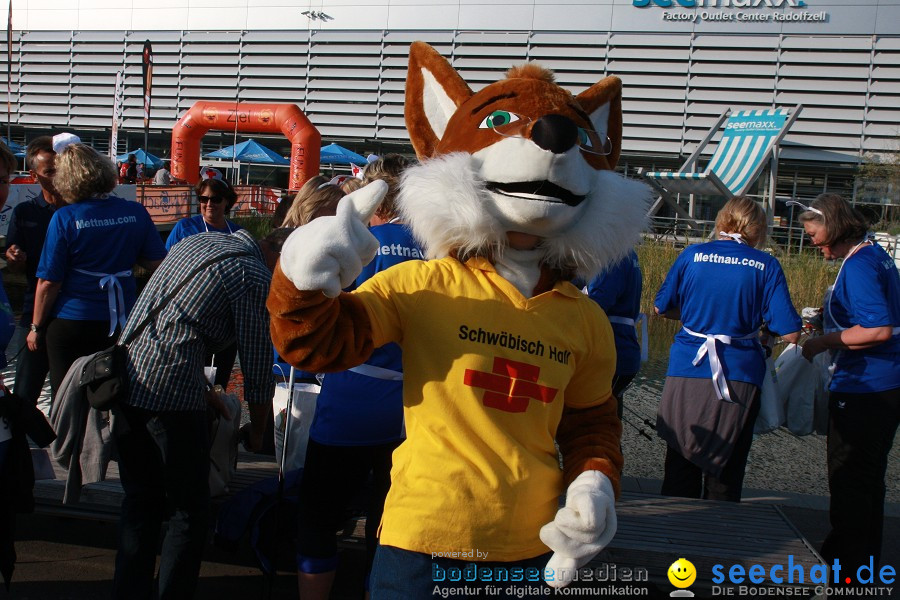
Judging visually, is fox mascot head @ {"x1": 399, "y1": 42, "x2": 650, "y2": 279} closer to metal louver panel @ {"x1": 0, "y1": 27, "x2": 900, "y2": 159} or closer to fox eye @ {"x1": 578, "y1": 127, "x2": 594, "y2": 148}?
fox eye @ {"x1": 578, "y1": 127, "x2": 594, "y2": 148}

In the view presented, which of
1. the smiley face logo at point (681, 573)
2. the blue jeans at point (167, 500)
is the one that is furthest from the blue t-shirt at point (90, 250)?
the smiley face logo at point (681, 573)

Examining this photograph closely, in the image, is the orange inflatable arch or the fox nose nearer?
the fox nose

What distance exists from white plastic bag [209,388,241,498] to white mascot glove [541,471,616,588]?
192cm

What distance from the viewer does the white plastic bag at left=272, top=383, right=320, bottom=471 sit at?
10.2 feet

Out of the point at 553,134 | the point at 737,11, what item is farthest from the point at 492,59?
the point at 553,134

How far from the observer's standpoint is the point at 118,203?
12.8 ft

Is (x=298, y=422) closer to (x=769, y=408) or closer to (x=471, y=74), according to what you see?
(x=769, y=408)

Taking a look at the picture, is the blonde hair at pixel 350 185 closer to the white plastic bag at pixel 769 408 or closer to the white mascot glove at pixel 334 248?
the white mascot glove at pixel 334 248

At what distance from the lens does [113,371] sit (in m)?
2.65

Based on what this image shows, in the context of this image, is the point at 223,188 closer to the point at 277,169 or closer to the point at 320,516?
the point at 320,516

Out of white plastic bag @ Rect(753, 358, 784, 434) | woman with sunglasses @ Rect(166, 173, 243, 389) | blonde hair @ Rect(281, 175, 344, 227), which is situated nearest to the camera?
blonde hair @ Rect(281, 175, 344, 227)

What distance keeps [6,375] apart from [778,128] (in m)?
17.8

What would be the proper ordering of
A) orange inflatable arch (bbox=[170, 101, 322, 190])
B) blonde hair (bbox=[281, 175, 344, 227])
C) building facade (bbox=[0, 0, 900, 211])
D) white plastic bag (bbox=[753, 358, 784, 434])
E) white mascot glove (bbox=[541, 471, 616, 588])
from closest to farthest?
white mascot glove (bbox=[541, 471, 616, 588]) → blonde hair (bbox=[281, 175, 344, 227]) → white plastic bag (bbox=[753, 358, 784, 434]) → orange inflatable arch (bbox=[170, 101, 322, 190]) → building facade (bbox=[0, 0, 900, 211])

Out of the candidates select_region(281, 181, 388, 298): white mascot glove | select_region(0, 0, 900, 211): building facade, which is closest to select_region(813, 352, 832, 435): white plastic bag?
select_region(281, 181, 388, 298): white mascot glove
